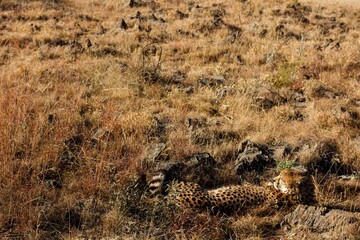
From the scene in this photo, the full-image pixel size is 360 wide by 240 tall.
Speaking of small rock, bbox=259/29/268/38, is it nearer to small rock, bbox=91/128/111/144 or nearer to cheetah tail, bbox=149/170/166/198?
small rock, bbox=91/128/111/144

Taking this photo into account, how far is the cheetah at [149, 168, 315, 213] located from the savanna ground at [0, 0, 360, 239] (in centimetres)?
13

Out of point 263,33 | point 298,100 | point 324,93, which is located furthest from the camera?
point 263,33

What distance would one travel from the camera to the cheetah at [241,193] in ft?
12.6

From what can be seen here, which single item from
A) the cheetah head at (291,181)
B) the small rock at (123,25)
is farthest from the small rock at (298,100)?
the small rock at (123,25)

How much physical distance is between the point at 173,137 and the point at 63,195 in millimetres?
1684

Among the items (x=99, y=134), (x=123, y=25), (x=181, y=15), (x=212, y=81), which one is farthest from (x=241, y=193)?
(x=181, y=15)

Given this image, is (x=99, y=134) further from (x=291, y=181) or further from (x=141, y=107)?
(x=291, y=181)

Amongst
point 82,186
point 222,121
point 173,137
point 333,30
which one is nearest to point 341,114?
point 222,121

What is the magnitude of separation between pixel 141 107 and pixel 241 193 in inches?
107

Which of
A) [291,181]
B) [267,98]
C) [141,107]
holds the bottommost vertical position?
[141,107]

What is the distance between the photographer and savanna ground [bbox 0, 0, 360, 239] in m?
3.67

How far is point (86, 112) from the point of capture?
5.99 meters

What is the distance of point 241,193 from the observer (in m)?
4.03

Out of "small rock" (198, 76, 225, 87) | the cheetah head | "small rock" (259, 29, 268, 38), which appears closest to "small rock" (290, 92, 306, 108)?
"small rock" (198, 76, 225, 87)
